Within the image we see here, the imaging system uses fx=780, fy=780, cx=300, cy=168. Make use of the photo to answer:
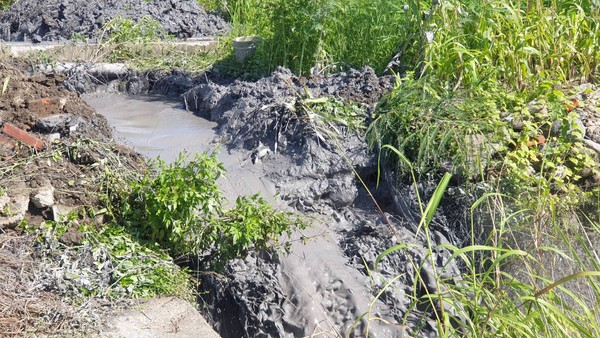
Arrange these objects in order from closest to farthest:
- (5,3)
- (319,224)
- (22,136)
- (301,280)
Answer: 1. (301,280)
2. (22,136)
3. (319,224)
4. (5,3)

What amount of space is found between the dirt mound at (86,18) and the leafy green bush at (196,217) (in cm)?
546

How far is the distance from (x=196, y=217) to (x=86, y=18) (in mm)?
6281

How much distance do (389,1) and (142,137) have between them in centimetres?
278

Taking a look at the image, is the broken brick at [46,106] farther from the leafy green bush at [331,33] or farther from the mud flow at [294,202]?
the leafy green bush at [331,33]

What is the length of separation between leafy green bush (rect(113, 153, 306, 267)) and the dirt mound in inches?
215

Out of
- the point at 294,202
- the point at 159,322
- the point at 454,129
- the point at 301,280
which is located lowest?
the point at 301,280

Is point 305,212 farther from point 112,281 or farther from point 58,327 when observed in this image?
point 58,327

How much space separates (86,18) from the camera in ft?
33.8

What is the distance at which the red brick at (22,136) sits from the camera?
534 centimetres

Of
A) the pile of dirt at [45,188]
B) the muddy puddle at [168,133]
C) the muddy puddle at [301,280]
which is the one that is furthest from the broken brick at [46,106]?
the muddy puddle at [301,280]

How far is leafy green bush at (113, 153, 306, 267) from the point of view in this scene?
4.77 m

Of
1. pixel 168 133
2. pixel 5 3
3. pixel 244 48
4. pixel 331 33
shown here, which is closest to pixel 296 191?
pixel 168 133

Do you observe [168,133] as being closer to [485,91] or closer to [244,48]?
[244,48]

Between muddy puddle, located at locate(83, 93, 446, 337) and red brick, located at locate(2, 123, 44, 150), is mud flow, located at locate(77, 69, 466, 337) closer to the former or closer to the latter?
muddy puddle, located at locate(83, 93, 446, 337)
